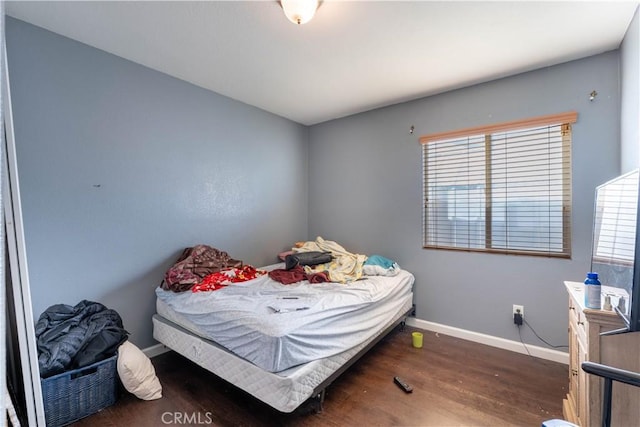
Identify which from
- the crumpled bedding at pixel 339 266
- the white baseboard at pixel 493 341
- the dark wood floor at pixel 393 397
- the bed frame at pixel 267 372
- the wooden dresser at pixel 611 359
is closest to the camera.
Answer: the wooden dresser at pixel 611 359

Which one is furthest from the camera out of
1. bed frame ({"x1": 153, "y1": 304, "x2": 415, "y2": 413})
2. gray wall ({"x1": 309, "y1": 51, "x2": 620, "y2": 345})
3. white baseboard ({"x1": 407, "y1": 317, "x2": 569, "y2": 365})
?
white baseboard ({"x1": 407, "y1": 317, "x2": 569, "y2": 365})

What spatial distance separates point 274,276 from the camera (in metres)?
2.70

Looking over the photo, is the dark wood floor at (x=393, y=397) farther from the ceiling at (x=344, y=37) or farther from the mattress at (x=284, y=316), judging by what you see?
the ceiling at (x=344, y=37)

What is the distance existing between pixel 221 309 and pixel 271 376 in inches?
22.9

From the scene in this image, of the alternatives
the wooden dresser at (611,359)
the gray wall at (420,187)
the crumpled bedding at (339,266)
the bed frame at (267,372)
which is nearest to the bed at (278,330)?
the bed frame at (267,372)

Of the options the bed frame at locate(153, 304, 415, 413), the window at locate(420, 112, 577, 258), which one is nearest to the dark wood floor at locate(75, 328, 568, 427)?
the bed frame at locate(153, 304, 415, 413)

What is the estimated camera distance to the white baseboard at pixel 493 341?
2.34 m

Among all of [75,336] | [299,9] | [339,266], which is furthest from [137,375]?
[299,9]

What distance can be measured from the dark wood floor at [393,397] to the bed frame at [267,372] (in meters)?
0.20

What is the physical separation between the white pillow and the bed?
0.25 metres

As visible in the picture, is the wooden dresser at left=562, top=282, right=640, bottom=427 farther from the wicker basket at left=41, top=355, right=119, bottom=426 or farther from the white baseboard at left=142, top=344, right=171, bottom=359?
the white baseboard at left=142, top=344, right=171, bottom=359

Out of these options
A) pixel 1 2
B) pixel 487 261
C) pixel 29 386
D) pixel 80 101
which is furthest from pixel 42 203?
pixel 487 261

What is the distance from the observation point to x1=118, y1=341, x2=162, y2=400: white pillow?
1.84 meters

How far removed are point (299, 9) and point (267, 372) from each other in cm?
208
